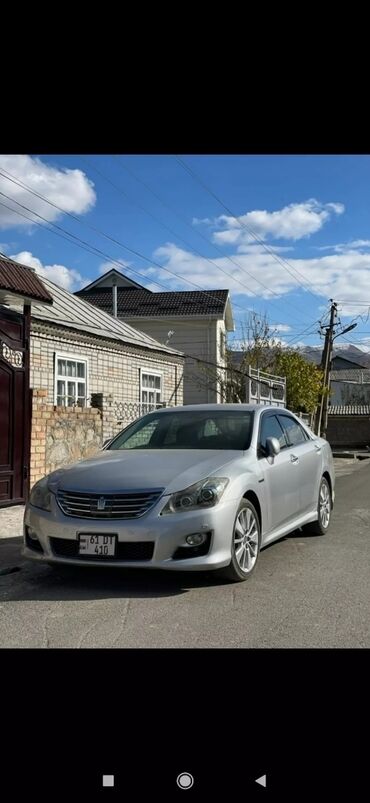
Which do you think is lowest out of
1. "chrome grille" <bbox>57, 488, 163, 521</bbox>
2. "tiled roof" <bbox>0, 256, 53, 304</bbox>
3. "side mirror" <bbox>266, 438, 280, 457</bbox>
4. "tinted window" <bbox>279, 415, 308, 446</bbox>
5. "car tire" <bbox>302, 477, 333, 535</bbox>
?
"car tire" <bbox>302, 477, 333, 535</bbox>

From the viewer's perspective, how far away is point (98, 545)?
5.34m

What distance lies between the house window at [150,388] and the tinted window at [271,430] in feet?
34.8

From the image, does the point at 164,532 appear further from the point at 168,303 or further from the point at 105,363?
the point at 168,303

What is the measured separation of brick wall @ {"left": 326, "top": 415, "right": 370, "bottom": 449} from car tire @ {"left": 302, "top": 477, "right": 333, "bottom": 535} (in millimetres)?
26406

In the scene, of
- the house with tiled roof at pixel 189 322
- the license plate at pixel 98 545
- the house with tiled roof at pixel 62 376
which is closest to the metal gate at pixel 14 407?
the house with tiled roof at pixel 62 376

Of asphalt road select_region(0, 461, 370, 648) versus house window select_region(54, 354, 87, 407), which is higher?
house window select_region(54, 354, 87, 407)

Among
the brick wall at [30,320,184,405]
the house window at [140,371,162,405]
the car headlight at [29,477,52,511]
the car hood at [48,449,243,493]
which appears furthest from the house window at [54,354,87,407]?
the car headlight at [29,477,52,511]

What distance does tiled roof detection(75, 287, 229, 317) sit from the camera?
29750 millimetres

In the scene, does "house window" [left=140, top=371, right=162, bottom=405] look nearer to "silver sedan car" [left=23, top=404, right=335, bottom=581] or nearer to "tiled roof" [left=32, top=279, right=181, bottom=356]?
"tiled roof" [left=32, top=279, right=181, bottom=356]

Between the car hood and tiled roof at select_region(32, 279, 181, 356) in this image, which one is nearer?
the car hood

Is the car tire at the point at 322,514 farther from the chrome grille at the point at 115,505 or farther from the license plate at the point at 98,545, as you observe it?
the license plate at the point at 98,545

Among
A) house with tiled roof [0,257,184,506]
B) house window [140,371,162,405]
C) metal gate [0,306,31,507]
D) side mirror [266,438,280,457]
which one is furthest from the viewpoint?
house window [140,371,162,405]

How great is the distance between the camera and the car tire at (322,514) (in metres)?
7.95
